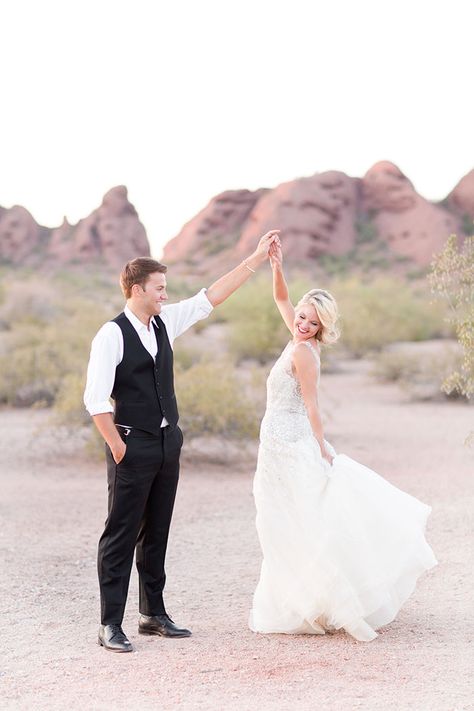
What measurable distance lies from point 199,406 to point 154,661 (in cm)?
742

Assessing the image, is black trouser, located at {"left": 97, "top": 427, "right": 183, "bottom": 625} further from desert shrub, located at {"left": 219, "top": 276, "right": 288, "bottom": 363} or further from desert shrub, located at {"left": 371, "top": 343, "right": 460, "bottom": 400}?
desert shrub, located at {"left": 219, "top": 276, "right": 288, "bottom": 363}

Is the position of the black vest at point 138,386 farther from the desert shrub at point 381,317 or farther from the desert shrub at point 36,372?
the desert shrub at point 381,317

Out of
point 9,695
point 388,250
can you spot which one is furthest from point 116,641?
point 388,250

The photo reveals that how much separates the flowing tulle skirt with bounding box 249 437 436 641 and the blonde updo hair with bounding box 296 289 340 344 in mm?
629

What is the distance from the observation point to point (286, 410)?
20.0 feet

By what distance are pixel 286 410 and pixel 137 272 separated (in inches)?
48.3

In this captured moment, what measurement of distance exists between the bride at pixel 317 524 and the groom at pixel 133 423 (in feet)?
2.16

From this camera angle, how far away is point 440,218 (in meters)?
85.8

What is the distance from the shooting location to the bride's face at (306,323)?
5949 mm

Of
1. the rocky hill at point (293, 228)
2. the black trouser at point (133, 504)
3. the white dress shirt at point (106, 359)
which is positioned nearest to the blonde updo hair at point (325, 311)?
A: the white dress shirt at point (106, 359)

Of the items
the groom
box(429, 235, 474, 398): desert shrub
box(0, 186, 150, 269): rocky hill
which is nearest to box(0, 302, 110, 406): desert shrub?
box(429, 235, 474, 398): desert shrub

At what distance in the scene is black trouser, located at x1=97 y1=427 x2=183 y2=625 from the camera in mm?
5570

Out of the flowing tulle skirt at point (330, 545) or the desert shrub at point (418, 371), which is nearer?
the flowing tulle skirt at point (330, 545)

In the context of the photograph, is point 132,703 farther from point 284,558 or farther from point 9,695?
point 284,558
